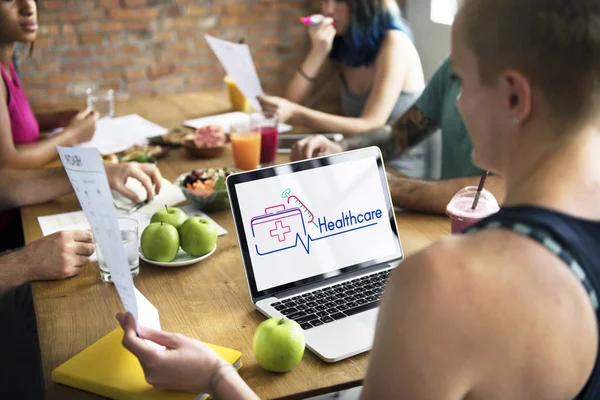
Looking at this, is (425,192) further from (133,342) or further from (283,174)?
(133,342)

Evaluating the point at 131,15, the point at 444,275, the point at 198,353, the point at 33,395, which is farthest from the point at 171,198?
the point at 131,15

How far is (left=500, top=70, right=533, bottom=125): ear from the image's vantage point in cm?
67

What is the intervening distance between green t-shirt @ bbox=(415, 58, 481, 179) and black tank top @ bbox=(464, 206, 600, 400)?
1.30 metres

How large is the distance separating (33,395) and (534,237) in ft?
4.45

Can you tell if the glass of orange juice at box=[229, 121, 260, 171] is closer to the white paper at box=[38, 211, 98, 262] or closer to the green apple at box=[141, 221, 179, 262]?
the white paper at box=[38, 211, 98, 262]

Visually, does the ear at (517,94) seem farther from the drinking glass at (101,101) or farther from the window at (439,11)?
the window at (439,11)

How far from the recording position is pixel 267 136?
6.59ft

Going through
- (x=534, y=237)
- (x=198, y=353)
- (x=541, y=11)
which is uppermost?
(x=541, y=11)

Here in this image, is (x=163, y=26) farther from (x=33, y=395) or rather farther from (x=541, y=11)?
(x=541, y=11)

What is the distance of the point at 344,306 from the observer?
115 centimetres

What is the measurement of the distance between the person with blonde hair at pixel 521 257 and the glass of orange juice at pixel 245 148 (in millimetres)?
1237

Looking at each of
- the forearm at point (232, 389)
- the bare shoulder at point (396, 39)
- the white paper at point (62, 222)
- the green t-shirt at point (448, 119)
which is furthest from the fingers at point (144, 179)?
the bare shoulder at point (396, 39)

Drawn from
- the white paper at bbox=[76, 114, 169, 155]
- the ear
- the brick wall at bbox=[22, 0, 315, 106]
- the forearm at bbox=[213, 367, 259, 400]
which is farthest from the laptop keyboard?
the brick wall at bbox=[22, 0, 315, 106]

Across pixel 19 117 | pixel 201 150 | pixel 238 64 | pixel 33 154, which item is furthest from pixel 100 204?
pixel 19 117
